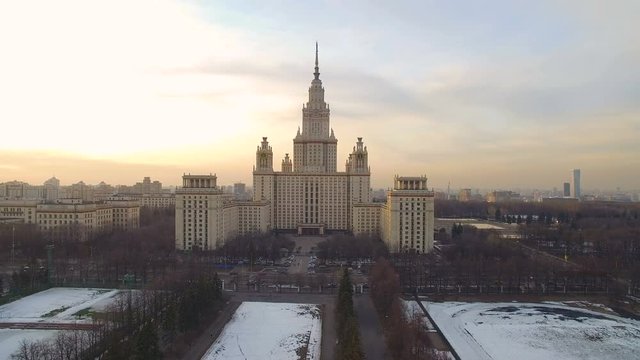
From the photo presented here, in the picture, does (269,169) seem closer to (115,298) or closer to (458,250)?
(458,250)

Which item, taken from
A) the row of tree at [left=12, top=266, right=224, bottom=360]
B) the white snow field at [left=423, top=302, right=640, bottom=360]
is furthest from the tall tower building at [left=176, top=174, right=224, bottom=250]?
the white snow field at [left=423, top=302, right=640, bottom=360]

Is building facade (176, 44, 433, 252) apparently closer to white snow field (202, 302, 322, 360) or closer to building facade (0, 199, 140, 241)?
building facade (0, 199, 140, 241)

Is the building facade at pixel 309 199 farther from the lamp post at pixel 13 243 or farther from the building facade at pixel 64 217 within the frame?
the lamp post at pixel 13 243

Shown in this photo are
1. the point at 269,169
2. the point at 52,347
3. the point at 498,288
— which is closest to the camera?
the point at 52,347

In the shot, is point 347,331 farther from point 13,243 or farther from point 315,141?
point 315,141

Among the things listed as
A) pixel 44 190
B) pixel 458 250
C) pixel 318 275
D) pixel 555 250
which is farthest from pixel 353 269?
pixel 44 190

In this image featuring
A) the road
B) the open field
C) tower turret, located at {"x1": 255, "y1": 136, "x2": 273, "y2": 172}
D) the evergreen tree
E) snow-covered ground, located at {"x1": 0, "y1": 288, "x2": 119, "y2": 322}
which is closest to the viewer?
the evergreen tree

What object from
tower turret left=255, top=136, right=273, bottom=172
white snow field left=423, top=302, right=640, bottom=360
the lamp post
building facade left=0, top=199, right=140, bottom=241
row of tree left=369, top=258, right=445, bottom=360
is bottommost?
white snow field left=423, top=302, right=640, bottom=360
